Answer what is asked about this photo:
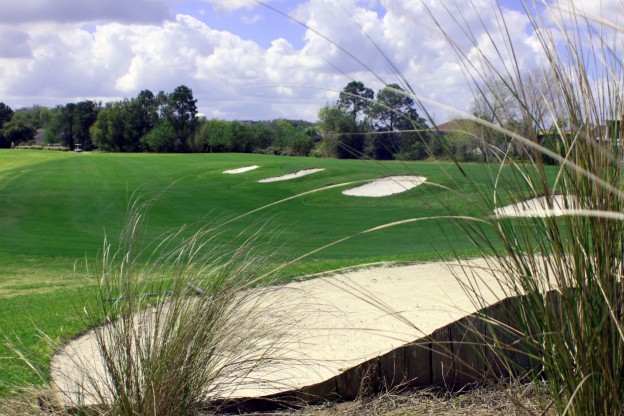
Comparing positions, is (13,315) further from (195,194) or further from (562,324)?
(195,194)

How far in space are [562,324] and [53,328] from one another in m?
4.90

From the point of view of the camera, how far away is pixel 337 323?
5.71 m

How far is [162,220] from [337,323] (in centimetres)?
1363

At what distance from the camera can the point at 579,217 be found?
2.13 m

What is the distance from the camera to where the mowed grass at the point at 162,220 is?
532cm

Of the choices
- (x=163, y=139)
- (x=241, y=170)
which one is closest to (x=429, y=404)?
(x=241, y=170)

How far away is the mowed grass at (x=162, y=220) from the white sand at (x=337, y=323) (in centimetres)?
27

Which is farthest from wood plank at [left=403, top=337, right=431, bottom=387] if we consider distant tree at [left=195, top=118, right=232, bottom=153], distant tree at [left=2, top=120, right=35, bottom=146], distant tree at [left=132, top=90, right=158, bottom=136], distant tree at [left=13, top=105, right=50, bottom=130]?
distant tree at [left=13, top=105, right=50, bottom=130]

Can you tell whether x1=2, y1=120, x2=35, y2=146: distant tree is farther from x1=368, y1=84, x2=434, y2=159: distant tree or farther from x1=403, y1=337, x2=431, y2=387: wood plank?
x1=368, y1=84, x2=434, y2=159: distant tree

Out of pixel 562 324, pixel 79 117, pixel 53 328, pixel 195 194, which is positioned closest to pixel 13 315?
pixel 53 328

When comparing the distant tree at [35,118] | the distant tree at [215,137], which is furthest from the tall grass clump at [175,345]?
the distant tree at [35,118]

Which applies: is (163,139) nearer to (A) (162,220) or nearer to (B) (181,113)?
(B) (181,113)

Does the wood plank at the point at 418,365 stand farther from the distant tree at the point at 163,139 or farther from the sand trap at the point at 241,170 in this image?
the distant tree at the point at 163,139

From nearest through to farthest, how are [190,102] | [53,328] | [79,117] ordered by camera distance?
[53,328] < [190,102] < [79,117]
